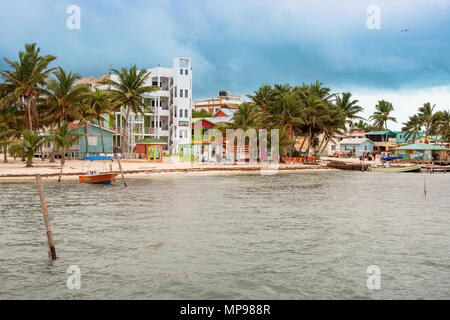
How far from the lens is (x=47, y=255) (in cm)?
1438

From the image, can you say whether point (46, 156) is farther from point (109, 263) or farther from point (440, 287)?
point (440, 287)

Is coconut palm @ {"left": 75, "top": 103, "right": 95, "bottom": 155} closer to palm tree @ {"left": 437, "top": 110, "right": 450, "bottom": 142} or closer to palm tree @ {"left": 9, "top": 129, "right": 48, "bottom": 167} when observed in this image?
palm tree @ {"left": 9, "top": 129, "right": 48, "bottom": 167}

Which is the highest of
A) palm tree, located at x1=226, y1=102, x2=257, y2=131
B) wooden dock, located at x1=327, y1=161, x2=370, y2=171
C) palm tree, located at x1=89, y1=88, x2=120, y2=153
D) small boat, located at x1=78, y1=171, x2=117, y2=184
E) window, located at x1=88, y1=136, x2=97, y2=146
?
palm tree, located at x1=89, y1=88, x2=120, y2=153

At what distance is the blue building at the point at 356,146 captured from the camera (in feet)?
341

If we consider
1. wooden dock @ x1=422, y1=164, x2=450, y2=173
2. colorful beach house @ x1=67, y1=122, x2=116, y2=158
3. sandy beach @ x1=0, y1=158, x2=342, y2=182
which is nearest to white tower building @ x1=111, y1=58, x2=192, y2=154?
colorful beach house @ x1=67, y1=122, x2=116, y2=158

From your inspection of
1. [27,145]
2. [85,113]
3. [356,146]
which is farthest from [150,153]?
[356,146]

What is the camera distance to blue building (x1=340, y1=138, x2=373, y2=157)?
103981 millimetres

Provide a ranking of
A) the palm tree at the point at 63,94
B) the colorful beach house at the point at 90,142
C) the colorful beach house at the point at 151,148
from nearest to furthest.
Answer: the palm tree at the point at 63,94, the colorful beach house at the point at 151,148, the colorful beach house at the point at 90,142

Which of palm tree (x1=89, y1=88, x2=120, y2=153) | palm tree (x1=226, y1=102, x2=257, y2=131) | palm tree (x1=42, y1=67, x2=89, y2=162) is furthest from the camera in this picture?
palm tree (x1=226, y1=102, x2=257, y2=131)

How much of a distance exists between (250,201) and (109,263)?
1564 centimetres

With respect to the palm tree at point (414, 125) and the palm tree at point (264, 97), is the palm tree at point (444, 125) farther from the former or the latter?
the palm tree at point (264, 97)

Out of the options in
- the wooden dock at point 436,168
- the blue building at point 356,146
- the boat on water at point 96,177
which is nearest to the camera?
the boat on water at point 96,177

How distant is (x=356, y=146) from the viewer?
10469cm

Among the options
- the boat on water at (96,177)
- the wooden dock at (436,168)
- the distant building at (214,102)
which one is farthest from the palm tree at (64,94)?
the distant building at (214,102)
